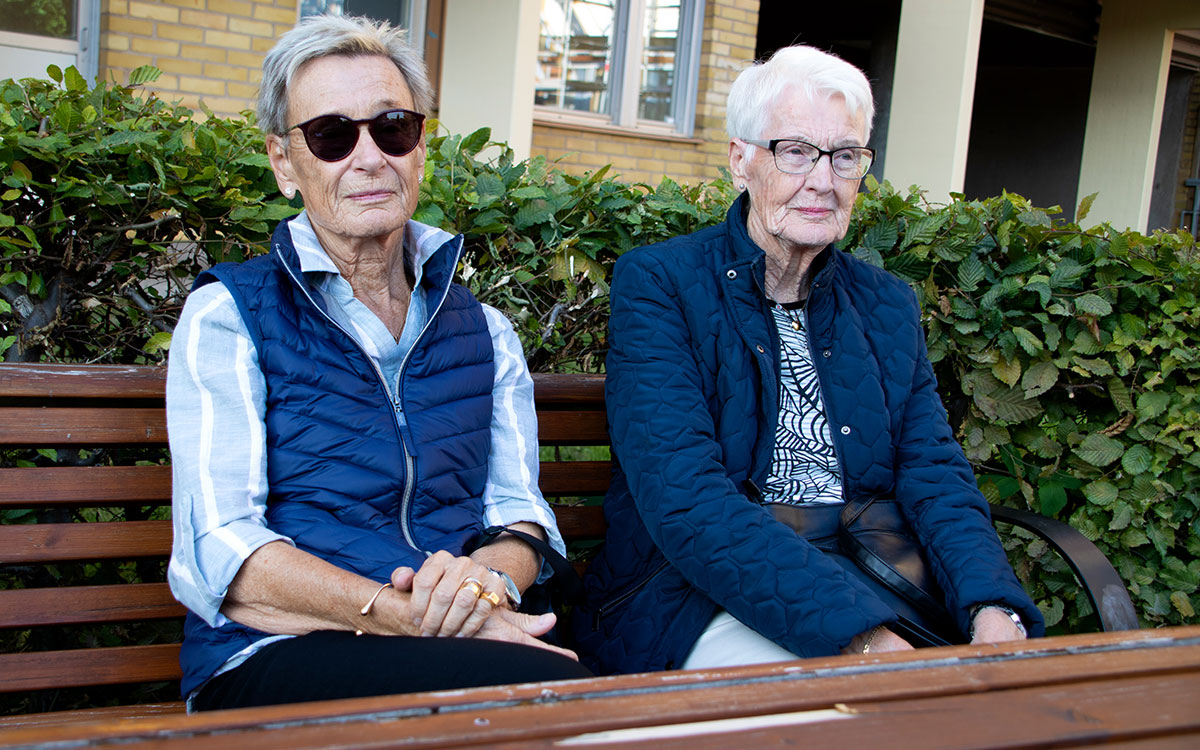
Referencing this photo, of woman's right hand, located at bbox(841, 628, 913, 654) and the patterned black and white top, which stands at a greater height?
the patterned black and white top

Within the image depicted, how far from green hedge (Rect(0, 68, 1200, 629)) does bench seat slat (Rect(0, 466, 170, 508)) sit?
1.47ft

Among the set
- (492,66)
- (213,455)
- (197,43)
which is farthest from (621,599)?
(492,66)

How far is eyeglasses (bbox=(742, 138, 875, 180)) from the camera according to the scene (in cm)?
249

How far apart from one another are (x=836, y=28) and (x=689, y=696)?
12.0 metres

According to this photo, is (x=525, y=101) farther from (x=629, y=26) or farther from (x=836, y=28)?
(x=836, y=28)

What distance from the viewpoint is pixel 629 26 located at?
7895 millimetres

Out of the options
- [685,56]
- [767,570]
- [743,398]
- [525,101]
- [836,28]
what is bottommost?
[767,570]

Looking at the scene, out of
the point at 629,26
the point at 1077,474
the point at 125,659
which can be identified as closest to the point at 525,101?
the point at 629,26

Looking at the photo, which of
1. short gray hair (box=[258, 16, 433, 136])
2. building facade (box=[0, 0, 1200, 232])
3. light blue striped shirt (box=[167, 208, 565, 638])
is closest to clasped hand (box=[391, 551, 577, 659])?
light blue striped shirt (box=[167, 208, 565, 638])

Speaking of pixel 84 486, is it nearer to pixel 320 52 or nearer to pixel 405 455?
pixel 405 455

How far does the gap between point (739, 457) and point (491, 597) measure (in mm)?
731

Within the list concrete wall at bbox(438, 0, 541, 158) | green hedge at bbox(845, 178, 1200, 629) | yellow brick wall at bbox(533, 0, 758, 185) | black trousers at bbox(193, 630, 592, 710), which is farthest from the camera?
yellow brick wall at bbox(533, 0, 758, 185)

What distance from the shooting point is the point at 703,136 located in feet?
26.6

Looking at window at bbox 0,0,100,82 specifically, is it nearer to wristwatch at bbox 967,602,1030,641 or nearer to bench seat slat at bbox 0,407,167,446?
bench seat slat at bbox 0,407,167,446
